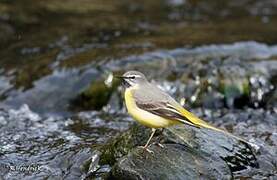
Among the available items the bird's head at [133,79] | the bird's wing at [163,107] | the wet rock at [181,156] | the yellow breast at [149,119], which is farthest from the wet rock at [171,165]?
the bird's head at [133,79]

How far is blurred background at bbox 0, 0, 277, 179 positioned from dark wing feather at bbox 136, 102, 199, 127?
4.40 ft

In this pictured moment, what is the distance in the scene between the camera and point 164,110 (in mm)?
7102

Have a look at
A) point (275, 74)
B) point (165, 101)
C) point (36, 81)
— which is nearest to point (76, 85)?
point (36, 81)

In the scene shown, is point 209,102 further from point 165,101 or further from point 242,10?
point 242,10

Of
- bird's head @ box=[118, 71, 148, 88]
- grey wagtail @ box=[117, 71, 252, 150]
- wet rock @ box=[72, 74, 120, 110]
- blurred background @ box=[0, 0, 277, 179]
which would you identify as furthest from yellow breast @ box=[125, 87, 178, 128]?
wet rock @ box=[72, 74, 120, 110]

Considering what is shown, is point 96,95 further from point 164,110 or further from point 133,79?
point 164,110

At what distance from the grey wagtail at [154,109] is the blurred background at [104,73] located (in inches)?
48.8

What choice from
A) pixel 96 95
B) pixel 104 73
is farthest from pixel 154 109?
pixel 104 73

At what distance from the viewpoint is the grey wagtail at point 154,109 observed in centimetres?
703

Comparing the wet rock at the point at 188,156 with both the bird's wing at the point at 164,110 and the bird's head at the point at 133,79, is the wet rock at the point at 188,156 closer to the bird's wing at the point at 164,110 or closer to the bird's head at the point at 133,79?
the bird's wing at the point at 164,110

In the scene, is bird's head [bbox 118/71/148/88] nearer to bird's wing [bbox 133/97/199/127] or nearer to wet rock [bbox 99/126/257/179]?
bird's wing [bbox 133/97/199/127]

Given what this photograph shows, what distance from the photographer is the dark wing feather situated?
Answer: 275 inches

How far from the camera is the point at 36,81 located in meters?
11.8

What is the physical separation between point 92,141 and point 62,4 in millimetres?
7638
